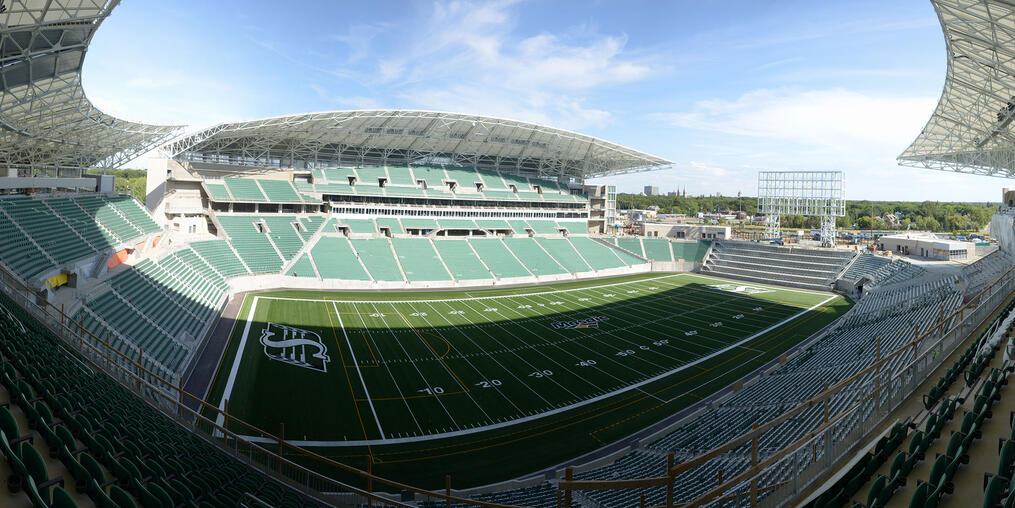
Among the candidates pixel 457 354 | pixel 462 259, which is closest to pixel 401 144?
pixel 462 259

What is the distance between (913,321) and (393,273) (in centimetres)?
3047

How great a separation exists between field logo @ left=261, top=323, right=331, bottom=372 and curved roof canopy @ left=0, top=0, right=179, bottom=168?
13020 millimetres

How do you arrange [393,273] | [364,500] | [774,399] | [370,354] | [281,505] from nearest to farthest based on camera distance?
[281,505] → [364,500] → [774,399] → [370,354] → [393,273]

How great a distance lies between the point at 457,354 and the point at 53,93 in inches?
860

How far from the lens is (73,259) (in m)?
19.3

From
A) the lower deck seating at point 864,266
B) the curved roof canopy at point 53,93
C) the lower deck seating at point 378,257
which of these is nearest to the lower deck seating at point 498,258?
the lower deck seating at point 378,257

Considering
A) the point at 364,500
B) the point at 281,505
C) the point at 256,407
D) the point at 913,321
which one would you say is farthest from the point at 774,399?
the point at 256,407

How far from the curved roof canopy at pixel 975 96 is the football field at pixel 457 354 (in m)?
13.1

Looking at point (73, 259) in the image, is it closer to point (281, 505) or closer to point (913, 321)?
point (281, 505)

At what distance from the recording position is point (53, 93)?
22.1 meters

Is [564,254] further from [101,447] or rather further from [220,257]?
[101,447]

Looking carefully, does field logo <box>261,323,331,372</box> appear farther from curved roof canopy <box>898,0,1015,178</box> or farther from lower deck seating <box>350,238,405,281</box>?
curved roof canopy <box>898,0,1015,178</box>

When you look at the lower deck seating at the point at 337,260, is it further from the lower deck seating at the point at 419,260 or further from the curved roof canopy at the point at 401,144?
the curved roof canopy at the point at 401,144

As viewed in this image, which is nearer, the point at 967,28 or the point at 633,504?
the point at 633,504
